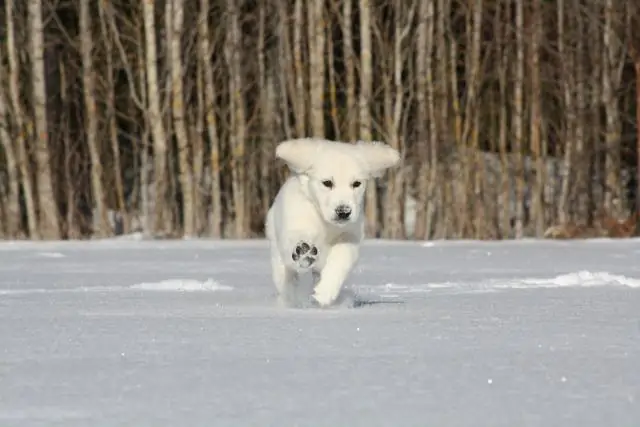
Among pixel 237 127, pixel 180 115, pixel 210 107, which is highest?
pixel 180 115

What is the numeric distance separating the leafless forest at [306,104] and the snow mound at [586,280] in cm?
957

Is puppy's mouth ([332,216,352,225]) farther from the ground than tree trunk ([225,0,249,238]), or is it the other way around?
puppy's mouth ([332,216,352,225])

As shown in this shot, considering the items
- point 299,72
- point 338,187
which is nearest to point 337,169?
point 338,187

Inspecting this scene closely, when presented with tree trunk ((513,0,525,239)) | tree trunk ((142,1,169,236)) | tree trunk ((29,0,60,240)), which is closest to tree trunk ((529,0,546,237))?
tree trunk ((513,0,525,239))

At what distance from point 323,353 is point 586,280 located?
4580 mm

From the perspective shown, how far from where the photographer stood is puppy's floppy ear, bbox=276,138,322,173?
7727 millimetres

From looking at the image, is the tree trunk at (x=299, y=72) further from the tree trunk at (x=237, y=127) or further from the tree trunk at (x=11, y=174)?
the tree trunk at (x=11, y=174)

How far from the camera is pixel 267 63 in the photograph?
24.0m

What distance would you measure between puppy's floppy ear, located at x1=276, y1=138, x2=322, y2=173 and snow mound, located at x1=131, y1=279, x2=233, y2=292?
5.27 ft

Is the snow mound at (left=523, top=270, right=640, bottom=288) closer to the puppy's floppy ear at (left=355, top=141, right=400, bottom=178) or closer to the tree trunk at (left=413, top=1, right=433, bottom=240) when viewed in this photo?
the puppy's floppy ear at (left=355, top=141, right=400, bottom=178)

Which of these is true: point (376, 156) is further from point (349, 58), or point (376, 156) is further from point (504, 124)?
point (504, 124)

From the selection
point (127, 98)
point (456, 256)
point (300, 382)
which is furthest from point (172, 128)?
point (300, 382)

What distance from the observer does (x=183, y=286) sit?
940 centimetres

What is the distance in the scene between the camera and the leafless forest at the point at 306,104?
2008cm
